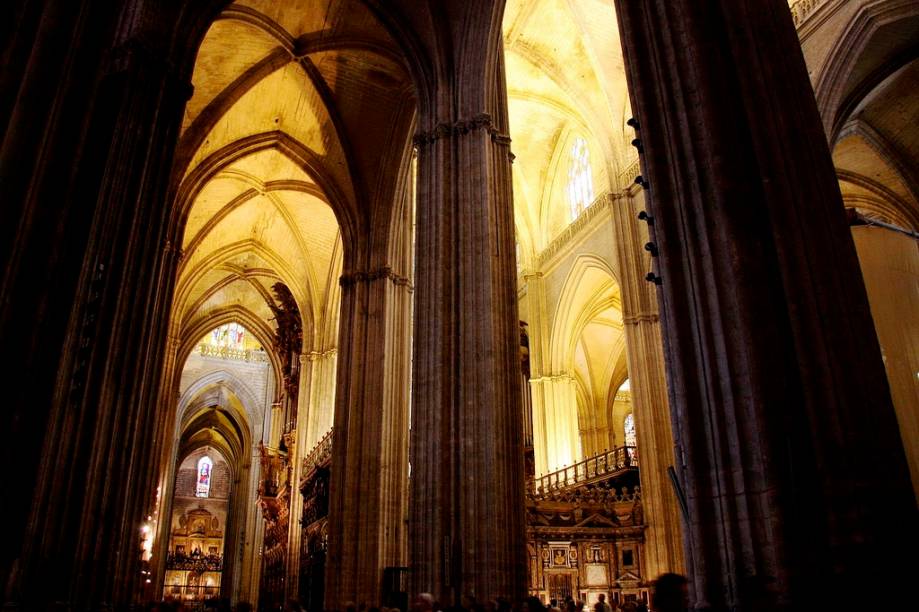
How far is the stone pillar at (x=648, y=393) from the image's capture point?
14.2 m

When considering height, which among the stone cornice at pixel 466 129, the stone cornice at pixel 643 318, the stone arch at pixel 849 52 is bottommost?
the stone cornice at pixel 643 318

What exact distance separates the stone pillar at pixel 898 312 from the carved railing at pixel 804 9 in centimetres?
696

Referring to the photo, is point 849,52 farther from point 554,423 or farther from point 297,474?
point 297,474

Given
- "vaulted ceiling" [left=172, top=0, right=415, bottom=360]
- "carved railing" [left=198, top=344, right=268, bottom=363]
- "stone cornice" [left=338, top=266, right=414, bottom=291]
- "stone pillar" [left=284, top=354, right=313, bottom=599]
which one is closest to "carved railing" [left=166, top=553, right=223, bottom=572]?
"carved railing" [left=198, top=344, right=268, bottom=363]

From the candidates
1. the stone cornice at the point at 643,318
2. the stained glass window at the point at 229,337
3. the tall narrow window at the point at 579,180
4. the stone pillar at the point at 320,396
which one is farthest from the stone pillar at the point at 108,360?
the stained glass window at the point at 229,337

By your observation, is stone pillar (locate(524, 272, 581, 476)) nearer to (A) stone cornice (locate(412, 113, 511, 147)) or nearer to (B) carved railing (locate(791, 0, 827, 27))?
(A) stone cornice (locate(412, 113, 511, 147))

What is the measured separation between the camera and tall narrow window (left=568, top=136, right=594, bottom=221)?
808 inches

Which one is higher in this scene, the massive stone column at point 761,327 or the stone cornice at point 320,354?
the stone cornice at point 320,354

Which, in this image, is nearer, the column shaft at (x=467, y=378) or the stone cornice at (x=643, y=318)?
the column shaft at (x=467, y=378)

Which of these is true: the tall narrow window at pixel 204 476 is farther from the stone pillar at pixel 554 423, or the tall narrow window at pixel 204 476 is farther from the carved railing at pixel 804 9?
the carved railing at pixel 804 9

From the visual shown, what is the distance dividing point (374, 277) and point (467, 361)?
23.9 ft

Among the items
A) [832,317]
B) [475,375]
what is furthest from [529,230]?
[832,317]

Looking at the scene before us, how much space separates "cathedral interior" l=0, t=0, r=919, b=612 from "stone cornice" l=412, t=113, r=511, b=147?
0.07 m

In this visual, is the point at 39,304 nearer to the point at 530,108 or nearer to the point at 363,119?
the point at 363,119
